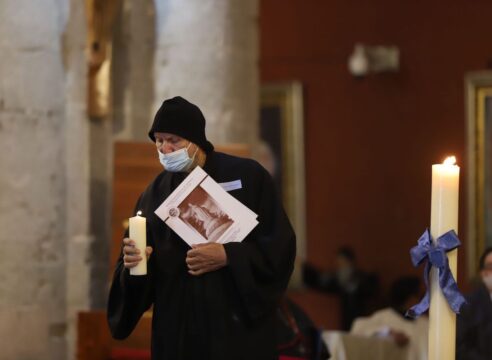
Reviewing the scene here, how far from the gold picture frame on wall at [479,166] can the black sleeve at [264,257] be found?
5.16m

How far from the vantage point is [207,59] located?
18.9 ft

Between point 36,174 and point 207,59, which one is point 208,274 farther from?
point 207,59

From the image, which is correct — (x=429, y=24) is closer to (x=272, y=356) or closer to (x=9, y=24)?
(x=9, y=24)

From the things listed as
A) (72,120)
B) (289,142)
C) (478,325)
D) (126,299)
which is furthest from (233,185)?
(289,142)

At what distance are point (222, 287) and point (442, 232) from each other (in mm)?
793

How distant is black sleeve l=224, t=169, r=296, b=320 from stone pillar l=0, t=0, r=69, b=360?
6.89 ft

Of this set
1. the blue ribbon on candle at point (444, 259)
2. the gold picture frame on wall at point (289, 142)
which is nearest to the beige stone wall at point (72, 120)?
the blue ribbon on candle at point (444, 259)

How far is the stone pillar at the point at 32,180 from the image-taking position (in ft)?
16.2

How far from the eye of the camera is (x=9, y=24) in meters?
4.95

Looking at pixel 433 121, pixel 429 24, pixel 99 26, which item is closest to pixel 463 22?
pixel 429 24

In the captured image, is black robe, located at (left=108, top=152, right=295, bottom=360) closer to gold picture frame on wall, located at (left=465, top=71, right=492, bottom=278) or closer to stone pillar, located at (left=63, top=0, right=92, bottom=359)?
stone pillar, located at (left=63, top=0, right=92, bottom=359)

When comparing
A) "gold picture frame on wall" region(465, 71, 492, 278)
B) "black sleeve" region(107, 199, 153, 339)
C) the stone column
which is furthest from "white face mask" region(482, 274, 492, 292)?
"gold picture frame on wall" region(465, 71, 492, 278)

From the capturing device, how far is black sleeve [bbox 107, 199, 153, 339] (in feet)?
10.3

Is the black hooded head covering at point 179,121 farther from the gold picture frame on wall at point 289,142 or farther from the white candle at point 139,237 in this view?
the gold picture frame on wall at point 289,142
